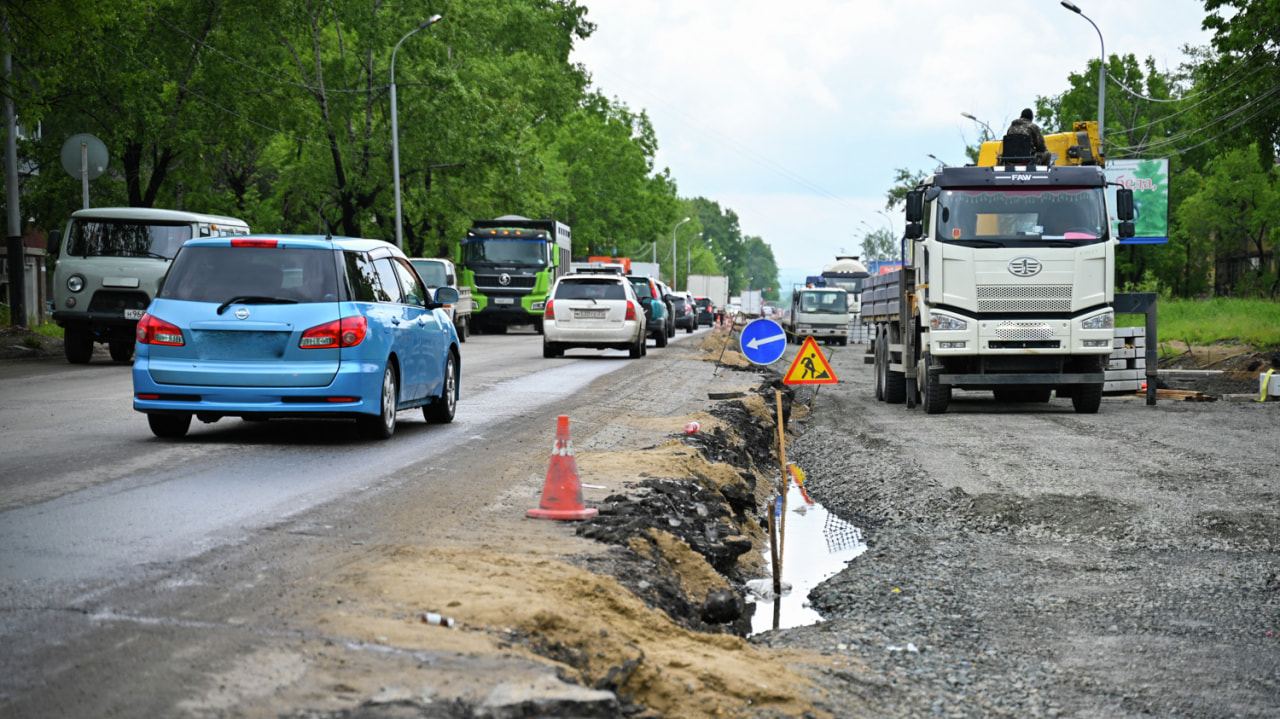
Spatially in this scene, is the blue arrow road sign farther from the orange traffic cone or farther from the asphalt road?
the orange traffic cone

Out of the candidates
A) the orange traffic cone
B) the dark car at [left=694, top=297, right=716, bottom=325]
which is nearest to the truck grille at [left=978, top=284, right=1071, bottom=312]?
the orange traffic cone

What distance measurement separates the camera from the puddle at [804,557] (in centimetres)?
834

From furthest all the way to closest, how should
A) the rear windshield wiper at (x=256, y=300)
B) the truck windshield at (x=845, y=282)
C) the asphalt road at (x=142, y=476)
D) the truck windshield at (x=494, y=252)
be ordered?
the truck windshield at (x=845, y=282) < the truck windshield at (x=494, y=252) < the rear windshield wiper at (x=256, y=300) < the asphalt road at (x=142, y=476)

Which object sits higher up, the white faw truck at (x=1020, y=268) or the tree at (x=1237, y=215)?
the tree at (x=1237, y=215)

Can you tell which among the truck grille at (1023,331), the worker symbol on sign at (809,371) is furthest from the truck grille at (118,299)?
the truck grille at (1023,331)

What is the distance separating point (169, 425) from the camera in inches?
463

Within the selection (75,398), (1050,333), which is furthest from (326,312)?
(1050,333)

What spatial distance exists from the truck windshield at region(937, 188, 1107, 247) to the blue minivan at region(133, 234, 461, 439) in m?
8.88

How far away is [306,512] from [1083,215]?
42.7 feet

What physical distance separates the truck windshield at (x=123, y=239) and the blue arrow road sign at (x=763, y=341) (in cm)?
1057

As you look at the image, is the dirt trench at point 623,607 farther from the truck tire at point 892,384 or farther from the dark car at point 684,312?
the dark car at point 684,312

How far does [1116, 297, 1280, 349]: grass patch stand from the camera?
3681 cm

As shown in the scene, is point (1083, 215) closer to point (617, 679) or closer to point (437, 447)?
point (437, 447)

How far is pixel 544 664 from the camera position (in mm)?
4863
